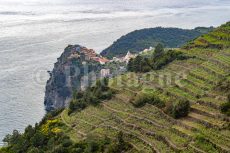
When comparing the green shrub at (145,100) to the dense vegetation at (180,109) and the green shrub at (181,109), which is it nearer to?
the dense vegetation at (180,109)

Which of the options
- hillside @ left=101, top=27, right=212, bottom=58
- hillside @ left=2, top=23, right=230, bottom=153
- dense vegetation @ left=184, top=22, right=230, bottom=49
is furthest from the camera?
hillside @ left=101, top=27, right=212, bottom=58

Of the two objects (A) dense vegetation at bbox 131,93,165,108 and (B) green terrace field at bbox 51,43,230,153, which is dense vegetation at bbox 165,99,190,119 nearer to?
(B) green terrace field at bbox 51,43,230,153

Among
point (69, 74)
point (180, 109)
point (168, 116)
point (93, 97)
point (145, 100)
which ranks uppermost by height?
point (180, 109)

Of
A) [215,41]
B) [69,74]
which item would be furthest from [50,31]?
[215,41]

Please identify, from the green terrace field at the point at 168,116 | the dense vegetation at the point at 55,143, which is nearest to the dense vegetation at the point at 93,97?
the green terrace field at the point at 168,116

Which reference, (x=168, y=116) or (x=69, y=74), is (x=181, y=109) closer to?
(x=168, y=116)

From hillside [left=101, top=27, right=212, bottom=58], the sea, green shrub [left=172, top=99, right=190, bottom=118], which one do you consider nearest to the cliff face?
the sea
